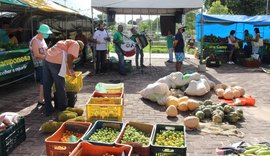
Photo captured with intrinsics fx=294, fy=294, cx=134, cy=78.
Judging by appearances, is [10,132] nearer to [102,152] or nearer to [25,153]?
[25,153]

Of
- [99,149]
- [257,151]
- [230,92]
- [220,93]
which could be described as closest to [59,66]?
[99,149]

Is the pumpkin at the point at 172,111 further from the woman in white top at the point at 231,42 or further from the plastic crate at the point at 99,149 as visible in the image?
the woman in white top at the point at 231,42

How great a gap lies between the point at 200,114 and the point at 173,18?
41.7 feet

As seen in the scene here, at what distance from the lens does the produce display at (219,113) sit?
6258mm

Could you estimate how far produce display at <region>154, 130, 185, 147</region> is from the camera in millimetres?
4091

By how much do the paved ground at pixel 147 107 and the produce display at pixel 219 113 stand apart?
0.74 feet

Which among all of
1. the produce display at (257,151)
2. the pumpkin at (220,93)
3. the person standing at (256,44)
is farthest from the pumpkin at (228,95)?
the person standing at (256,44)

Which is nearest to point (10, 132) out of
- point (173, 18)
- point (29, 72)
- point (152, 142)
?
point (152, 142)

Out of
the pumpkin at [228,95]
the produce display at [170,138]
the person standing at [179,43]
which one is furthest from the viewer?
the person standing at [179,43]

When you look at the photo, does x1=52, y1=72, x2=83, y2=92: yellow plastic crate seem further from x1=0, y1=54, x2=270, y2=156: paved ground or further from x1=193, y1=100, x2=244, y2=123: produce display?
x1=193, y1=100, x2=244, y2=123: produce display

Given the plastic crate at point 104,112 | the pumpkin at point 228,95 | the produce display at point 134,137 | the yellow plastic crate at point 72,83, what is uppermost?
the yellow plastic crate at point 72,83

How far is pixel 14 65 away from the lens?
354 inches

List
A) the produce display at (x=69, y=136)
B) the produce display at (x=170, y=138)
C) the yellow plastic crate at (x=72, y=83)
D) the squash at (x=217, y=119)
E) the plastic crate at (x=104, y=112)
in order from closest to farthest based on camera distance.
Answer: the produce display at (x=170, y=138), the produce display at (x=69, y=136), the plastic crate at (x=104, y=112), the squash at (x=217, y=119), the yellow plastic crate at (x=72, y=83)

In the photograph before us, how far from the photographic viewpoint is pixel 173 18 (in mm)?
18266
